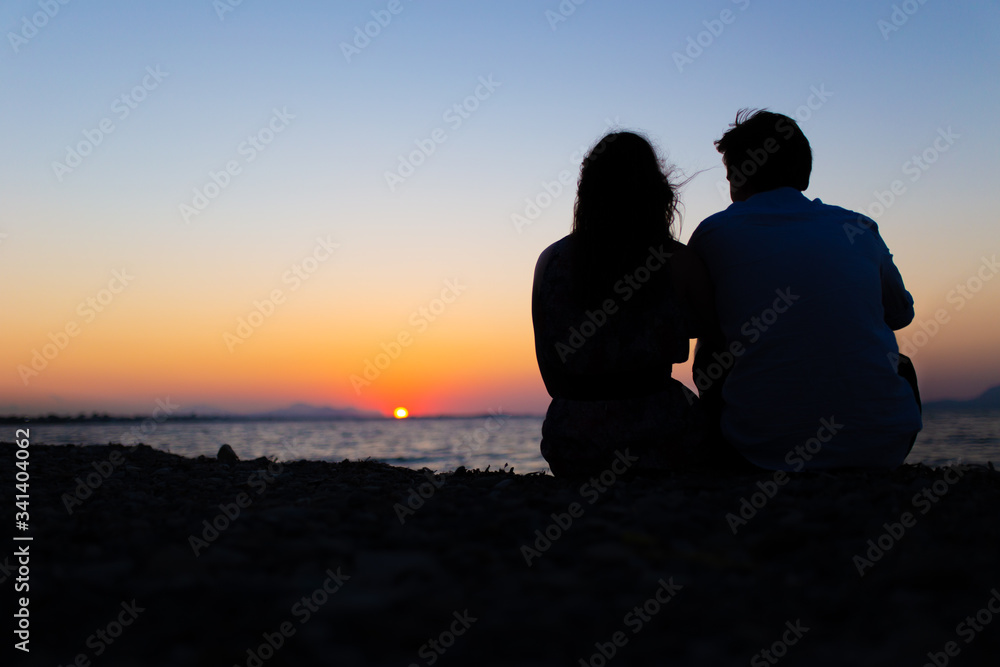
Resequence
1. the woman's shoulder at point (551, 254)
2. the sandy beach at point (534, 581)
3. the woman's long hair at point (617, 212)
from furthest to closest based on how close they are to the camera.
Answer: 1. the woman's shoulder at point (551, 254)
2. the woman's long hair at point (617, 212)
3. the sandy beach at point (534, 581)

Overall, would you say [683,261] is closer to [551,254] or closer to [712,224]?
[712,224]

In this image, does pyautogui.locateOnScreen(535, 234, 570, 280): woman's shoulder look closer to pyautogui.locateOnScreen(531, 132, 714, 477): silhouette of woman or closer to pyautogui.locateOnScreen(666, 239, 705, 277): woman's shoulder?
pyautogui.locateOnScreen(531, 132, 714, 477): silhouette of woman

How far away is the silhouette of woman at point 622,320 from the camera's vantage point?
10.5 feet

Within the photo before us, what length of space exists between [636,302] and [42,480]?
3.66 m

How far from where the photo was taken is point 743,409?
3195mm

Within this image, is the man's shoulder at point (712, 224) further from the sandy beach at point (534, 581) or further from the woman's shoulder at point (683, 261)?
the sandy beach at point (534, 581)

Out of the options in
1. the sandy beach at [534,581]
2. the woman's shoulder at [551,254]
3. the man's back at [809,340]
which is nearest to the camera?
the sandy beach at [534,581]

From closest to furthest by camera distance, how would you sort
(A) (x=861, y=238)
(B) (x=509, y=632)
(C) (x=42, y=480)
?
(B) (x=509, y=632)
(A) (x=861, y=238)
(C) (x=42, y=480)

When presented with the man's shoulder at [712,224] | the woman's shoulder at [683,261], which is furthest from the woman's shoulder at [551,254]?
the man's shoulder at [712,224]

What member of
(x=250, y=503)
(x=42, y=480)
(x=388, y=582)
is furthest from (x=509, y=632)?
(x=42, y=480)

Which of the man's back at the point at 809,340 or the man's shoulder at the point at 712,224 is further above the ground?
the man's shoulder at the point at 712,224

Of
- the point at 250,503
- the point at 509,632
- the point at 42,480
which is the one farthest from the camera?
the point at 42,480

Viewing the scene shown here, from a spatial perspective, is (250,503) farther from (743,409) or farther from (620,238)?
(743,409)

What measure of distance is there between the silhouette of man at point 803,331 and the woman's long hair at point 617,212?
0.27 meters
